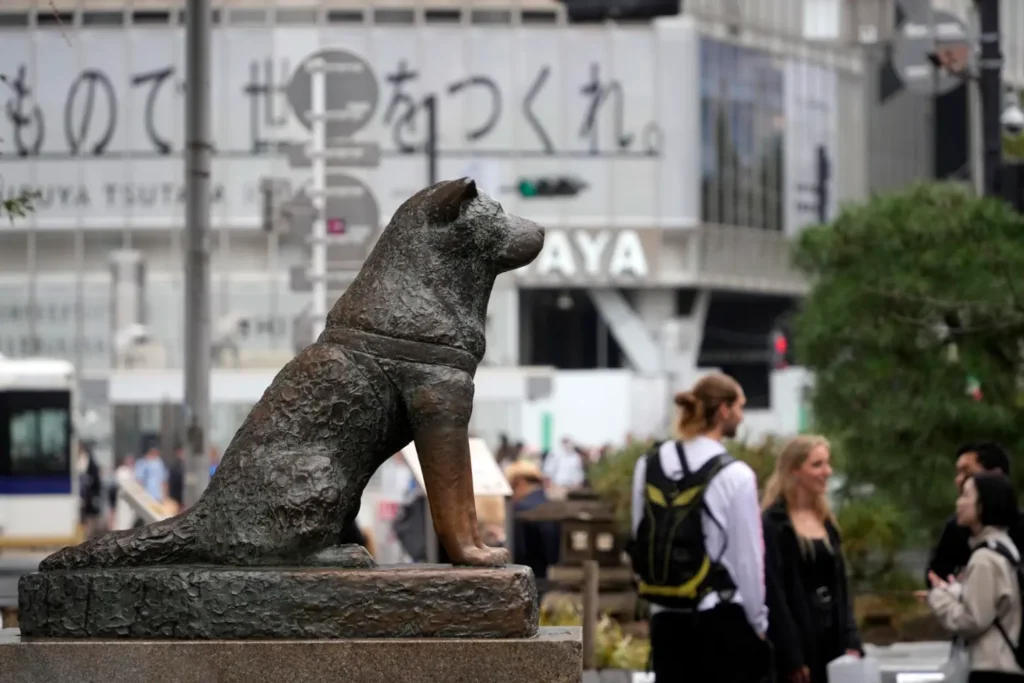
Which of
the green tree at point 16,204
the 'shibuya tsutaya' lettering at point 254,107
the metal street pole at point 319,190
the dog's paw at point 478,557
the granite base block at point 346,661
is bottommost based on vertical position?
the granite base block at point 346,661

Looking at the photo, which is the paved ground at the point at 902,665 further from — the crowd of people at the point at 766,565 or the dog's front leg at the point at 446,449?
the dog's front leg at the point at 446,449

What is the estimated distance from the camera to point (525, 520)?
18016 mm

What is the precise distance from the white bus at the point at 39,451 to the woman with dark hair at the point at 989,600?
23424mm

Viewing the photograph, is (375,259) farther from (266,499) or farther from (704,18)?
(704,18)

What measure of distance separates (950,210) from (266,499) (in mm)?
14080

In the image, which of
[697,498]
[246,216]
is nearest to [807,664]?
[697,498]

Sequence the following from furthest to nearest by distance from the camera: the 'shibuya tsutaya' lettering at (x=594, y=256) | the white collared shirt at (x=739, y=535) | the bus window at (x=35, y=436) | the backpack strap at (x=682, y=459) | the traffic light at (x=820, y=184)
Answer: the traffic light at (x=820, y=184), the 'shibuya tsutaya' lettering at (x=594, y=256), the bus window at (x=35, y=436), the backpack strap at (x=682, y=459), the white collared shirt at (x=739, y=535)

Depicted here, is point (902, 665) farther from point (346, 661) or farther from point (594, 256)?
point (594, 256)

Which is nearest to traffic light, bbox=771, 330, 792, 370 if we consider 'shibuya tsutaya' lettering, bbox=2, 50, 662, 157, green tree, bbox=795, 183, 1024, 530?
'shibuya tsutaya' lettering, bbox=2, 50, 662, 157

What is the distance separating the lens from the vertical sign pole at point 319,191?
24.7 metres

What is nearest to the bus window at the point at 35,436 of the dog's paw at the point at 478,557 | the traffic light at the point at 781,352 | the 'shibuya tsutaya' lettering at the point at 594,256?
the traffic light at the point at 781,352

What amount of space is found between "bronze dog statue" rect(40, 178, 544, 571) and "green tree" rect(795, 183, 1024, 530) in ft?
40.0

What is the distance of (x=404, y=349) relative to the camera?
5625 mm

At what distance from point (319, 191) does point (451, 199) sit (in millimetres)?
19381
